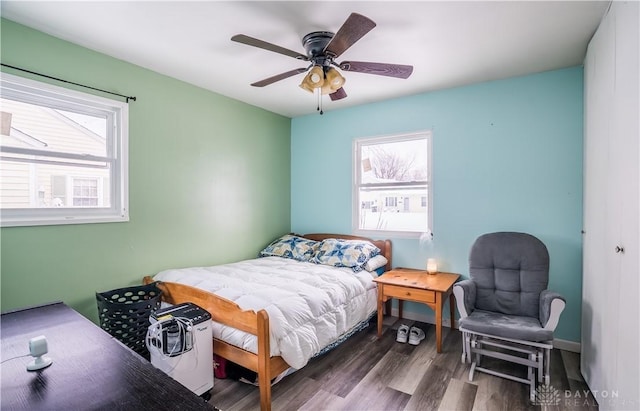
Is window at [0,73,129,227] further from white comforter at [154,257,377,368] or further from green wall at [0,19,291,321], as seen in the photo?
white comforter at [154,257,377,368]

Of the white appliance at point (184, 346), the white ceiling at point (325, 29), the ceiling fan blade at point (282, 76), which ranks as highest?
the white ceiling at point (325, 29)

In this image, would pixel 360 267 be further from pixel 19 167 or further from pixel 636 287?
pixel 19 167

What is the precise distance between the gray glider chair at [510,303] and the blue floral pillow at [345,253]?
1.04 m

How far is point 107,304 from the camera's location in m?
2.33

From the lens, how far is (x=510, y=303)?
2.66 m

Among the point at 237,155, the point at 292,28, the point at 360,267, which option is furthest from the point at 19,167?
the point at 360,267

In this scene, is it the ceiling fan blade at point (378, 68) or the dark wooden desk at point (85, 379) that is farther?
Result: the ceiling fan blade at point (378, 68)

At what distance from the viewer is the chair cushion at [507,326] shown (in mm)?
2188

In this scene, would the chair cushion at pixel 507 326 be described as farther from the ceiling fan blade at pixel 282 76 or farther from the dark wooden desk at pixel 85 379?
the ceiling fan blade at pixel 282 76

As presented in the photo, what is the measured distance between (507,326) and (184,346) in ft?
7.30

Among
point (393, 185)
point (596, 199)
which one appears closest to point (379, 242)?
point (393, 185)

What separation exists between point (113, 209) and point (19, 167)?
0.67 metres

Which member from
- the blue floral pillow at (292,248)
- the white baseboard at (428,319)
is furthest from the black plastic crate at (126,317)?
the white baseboard at (428,319)

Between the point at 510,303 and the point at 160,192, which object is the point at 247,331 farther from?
the point at 510,303
